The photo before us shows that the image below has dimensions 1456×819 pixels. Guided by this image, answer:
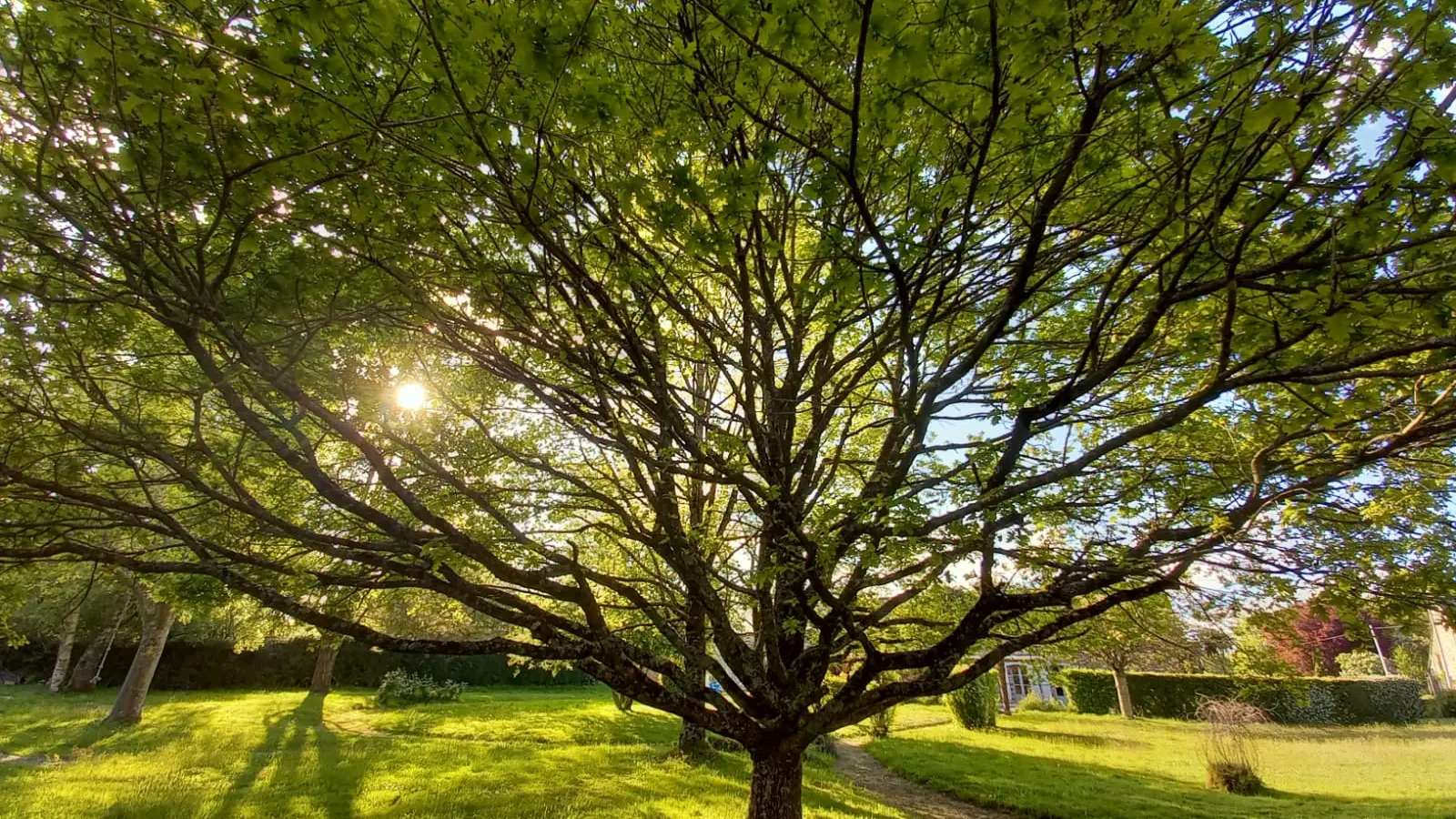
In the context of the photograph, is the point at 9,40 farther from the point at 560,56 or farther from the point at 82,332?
the point at 560,56

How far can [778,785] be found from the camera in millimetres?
5777

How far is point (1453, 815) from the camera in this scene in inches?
348

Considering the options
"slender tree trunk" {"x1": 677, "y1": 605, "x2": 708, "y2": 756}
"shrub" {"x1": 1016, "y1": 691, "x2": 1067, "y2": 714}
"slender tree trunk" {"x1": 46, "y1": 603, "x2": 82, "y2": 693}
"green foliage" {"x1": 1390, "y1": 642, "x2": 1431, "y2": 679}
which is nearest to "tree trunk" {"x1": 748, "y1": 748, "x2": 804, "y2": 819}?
"slender tree trunk" {"x1": 677, "y1": 605, "x2": 708, "y2": 756}

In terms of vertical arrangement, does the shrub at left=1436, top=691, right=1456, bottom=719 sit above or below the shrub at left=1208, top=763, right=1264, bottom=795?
above

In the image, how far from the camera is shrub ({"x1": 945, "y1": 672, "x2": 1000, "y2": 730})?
64.5 feet

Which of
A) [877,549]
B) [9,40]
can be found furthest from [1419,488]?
[9,40]

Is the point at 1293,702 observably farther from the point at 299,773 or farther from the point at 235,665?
the point at 235,665

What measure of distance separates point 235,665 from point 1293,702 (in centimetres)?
3945

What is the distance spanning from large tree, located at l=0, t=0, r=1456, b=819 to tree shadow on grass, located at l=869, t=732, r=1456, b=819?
596 centimetres

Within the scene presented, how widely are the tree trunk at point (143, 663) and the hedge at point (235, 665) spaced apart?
680cm

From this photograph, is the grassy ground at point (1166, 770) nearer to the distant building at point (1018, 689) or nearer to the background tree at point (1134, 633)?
the background tree at point (1134, 633)

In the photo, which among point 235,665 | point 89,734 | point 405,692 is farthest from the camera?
point 235,665

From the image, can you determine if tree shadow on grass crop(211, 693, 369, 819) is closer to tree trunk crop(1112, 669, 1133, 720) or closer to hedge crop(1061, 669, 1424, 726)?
hedge crop(1061, 669, 1424, 726)

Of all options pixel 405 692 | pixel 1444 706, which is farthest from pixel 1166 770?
pixel 1444 706
